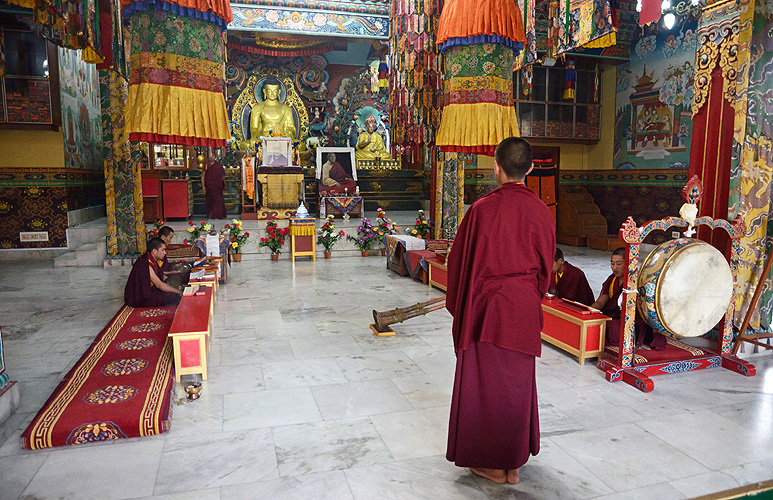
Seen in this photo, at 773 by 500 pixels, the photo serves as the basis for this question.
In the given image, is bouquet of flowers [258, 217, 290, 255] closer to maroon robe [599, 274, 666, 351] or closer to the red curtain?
maroon robe [599, 274, 666, 351]

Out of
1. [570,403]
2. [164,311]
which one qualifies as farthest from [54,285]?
[570,403]

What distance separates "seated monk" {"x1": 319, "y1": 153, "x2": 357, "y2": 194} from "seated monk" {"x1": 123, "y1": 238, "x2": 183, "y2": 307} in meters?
6.66

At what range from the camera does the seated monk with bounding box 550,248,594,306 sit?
187 inches

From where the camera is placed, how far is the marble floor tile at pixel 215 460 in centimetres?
257

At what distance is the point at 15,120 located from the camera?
891 centimetres

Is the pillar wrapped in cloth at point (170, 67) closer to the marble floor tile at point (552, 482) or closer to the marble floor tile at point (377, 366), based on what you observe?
the marble floor tile at point (377, 366)

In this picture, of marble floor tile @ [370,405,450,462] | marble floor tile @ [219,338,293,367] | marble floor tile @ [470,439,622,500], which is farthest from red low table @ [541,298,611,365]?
marble floor tile @ [219,338,293,367]

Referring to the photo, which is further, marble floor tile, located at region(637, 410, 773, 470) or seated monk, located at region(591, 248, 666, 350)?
seated monk, located at region(591, 248, 666, 350)

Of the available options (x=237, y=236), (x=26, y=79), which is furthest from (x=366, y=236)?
(x=26, y=79)

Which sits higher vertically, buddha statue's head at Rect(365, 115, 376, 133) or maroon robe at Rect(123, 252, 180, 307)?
buddha statue's head at Rect(365, 115, 376, 133)

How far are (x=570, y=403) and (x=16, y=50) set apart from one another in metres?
→ 10.1

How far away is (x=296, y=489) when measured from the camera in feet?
8.26

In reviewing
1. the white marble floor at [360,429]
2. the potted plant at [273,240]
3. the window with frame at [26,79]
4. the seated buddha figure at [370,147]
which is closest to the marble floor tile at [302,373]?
the white marble floor at [360,429]

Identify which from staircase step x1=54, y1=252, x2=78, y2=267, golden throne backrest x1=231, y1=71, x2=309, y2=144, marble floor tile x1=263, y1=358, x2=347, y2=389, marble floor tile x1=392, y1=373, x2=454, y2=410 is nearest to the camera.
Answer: marble floor tile x1=392, y1=373, x2=454, y2=410
